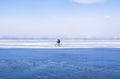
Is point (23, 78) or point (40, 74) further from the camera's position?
point (40, 74)

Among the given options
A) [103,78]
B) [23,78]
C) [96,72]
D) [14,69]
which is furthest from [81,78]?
[14,69]

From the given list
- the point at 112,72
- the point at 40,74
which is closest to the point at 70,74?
the point at 40,74

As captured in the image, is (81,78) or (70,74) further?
(70,74)

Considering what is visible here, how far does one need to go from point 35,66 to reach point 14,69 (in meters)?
1.78

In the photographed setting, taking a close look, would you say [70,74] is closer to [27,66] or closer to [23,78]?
[23,78]

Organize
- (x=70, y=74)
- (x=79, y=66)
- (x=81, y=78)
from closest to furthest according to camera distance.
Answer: (x=81, y=78) < (x=70, y=74) < (x=79, y=66)

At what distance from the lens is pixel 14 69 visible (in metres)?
15.7

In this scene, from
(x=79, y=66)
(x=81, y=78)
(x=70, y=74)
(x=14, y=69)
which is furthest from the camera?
(x=79, y=66)

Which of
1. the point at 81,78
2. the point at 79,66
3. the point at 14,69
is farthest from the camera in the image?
the point at 79,66

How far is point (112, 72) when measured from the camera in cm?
1462

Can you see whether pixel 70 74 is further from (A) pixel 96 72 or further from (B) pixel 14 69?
(B) pixel 14 69

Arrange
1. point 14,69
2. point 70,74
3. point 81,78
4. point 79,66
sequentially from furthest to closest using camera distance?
point 79,66 < point 14,69 < point 70,74 < point 81,78

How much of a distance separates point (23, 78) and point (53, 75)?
168cm

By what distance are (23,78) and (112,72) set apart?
17.5ft
